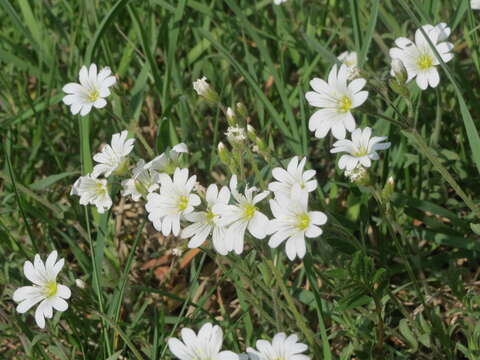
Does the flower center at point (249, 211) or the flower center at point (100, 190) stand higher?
the flower center at point (249, 211)

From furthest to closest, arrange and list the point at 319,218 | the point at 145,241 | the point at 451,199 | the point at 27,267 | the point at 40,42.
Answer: the point at 40,42 < the point at 145,241 < the point at 451,199 < the point at 27,267 < the point at 319,218

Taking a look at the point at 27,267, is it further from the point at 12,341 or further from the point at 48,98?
the point at 48,98

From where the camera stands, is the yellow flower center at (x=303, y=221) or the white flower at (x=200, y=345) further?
the yellow flower center at (x=303, y=221)

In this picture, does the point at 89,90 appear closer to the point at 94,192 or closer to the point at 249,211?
the point at 94,192

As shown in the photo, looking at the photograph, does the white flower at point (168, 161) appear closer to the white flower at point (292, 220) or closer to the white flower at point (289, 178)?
the white flower at point (289, 178)

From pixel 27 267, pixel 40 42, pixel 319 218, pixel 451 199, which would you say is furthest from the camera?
pixel 40 42

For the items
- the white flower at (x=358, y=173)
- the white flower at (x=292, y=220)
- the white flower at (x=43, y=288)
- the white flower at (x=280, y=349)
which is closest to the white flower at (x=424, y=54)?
the white flower at (x=358, y=173)

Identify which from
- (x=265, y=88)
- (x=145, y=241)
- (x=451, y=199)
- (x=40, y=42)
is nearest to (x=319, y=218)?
(x=451, y=199)
